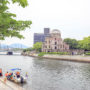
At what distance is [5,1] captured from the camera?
44.6 ft

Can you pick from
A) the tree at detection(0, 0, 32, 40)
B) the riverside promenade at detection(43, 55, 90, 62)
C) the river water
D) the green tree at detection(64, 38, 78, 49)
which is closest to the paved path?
the riverside promenade at detection(43, 55, 90, 62)

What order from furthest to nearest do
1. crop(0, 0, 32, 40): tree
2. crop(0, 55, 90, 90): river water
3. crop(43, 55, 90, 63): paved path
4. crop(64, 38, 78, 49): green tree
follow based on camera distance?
crop(64, 38, 78, 49): green tree, crop(43, 55, 90, 63): paved path, crop(0, 55, 90, 90): river water, crop(0, 0, 32, 40): tree

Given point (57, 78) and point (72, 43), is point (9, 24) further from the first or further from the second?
point (72, 43)

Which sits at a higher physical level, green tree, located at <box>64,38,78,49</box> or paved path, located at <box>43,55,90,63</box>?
green tree, located at <box>64,38,78,49</box>

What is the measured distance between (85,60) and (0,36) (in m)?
65.5

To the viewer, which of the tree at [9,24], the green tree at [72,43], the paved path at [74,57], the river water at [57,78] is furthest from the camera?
the green tree at [72,43]

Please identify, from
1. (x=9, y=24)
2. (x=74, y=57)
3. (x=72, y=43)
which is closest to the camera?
(x=9, y=24)

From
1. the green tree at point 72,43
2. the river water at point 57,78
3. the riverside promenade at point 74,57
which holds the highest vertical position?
the green tree at point 72,43

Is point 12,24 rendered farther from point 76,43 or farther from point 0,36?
point 76,43

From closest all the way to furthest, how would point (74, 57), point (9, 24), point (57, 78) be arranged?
point (9, 24), point (57, 78), point (74, 57)

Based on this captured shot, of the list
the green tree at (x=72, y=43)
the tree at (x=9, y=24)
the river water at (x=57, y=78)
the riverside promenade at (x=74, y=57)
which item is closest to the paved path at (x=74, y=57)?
the riverside promenade at (x=74, y=57)

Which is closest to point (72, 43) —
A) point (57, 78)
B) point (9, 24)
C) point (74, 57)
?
point (74, 57)

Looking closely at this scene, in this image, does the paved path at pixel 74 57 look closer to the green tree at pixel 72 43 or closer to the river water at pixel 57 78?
the river water at pixel 57 78

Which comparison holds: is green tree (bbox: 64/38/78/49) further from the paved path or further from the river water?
the river water
